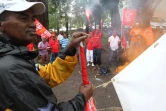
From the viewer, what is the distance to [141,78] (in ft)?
→ 4.56

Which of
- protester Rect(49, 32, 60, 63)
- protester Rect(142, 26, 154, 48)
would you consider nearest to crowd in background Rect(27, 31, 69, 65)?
protester Rect(49, 32, 60, 63)

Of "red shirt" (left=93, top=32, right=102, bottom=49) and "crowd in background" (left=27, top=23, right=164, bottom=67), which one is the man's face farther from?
"red shirt" (left=93, top=32, right=102, bottom=49)

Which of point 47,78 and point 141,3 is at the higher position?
point 141,3

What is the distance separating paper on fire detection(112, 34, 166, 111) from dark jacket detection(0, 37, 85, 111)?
480 millimetres

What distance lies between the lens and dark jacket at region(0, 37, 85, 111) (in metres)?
1.28

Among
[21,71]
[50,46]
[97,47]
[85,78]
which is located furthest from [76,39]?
[50,46]

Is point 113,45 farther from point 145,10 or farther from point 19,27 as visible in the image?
point 19,27

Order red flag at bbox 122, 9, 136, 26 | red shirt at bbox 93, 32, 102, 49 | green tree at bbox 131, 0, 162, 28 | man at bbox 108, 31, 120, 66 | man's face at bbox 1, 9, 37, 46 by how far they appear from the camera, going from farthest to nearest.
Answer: green tree at bbox 131, 0, 162, 28, red flag at bbox 122, 9, 136, 26, man at bbox 108, 31, 120, 66, red shirt at bbox 93, 32, 102, 49, man's face at bbox 1, 9, 37, 46

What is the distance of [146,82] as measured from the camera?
1342 millimetres

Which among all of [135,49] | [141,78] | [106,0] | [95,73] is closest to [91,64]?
[95,73]

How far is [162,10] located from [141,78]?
24464mm

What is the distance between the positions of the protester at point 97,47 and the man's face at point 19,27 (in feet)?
27.6

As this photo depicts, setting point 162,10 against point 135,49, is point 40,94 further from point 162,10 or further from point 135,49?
point 162,10

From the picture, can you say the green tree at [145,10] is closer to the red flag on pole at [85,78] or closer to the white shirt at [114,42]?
the white shirt at [114,42]
